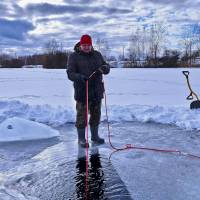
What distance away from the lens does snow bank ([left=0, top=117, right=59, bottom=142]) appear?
626 cm

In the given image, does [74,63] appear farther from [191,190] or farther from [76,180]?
[191,190]

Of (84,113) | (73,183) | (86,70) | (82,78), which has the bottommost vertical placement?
(73,183)

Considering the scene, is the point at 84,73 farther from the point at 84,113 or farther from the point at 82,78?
the point at 84,113

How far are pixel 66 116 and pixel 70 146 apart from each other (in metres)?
2.24

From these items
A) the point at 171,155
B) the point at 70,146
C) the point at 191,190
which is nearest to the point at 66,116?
the point at 70,146

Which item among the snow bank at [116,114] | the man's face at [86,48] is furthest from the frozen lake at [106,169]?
the man's face at [86,48]

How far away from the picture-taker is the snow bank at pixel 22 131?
6262 millimetres

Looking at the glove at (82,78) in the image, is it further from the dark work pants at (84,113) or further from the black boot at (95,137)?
the black boot at (95,137)

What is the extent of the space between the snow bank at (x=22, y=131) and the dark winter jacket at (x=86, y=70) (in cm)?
116

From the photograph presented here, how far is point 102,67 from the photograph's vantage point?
5.59m

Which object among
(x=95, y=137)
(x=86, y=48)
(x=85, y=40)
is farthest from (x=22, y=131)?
(x=85, y=40)

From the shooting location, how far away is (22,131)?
639 centimetres

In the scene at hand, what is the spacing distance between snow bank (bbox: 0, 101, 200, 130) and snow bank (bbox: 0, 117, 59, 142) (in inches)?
39.0

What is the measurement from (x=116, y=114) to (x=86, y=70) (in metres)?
2.69
